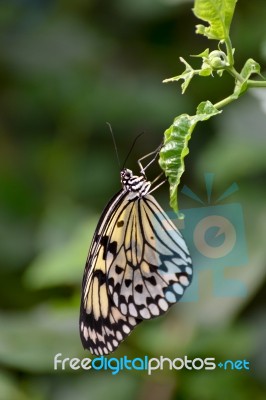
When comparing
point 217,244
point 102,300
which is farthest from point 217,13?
point 217,244

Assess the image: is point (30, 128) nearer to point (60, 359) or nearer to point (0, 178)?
point (0, 178)

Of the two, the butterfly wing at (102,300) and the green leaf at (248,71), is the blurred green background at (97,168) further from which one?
the green leaf at (248,71)

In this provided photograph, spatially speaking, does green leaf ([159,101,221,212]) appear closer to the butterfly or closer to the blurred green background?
the butterfly

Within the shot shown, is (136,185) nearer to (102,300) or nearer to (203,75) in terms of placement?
(102,300)

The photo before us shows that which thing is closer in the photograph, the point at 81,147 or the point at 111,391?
the point at 111,391

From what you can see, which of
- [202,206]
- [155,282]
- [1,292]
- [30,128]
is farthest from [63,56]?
[155,282]

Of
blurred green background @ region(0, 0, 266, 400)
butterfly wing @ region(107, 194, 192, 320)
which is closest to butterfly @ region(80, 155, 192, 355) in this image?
butterfly wing @ region(107, 194, 192, 320)

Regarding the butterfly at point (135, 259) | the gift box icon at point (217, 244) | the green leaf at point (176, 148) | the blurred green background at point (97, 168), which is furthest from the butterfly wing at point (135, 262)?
the blurred green background at point (97, 168)
